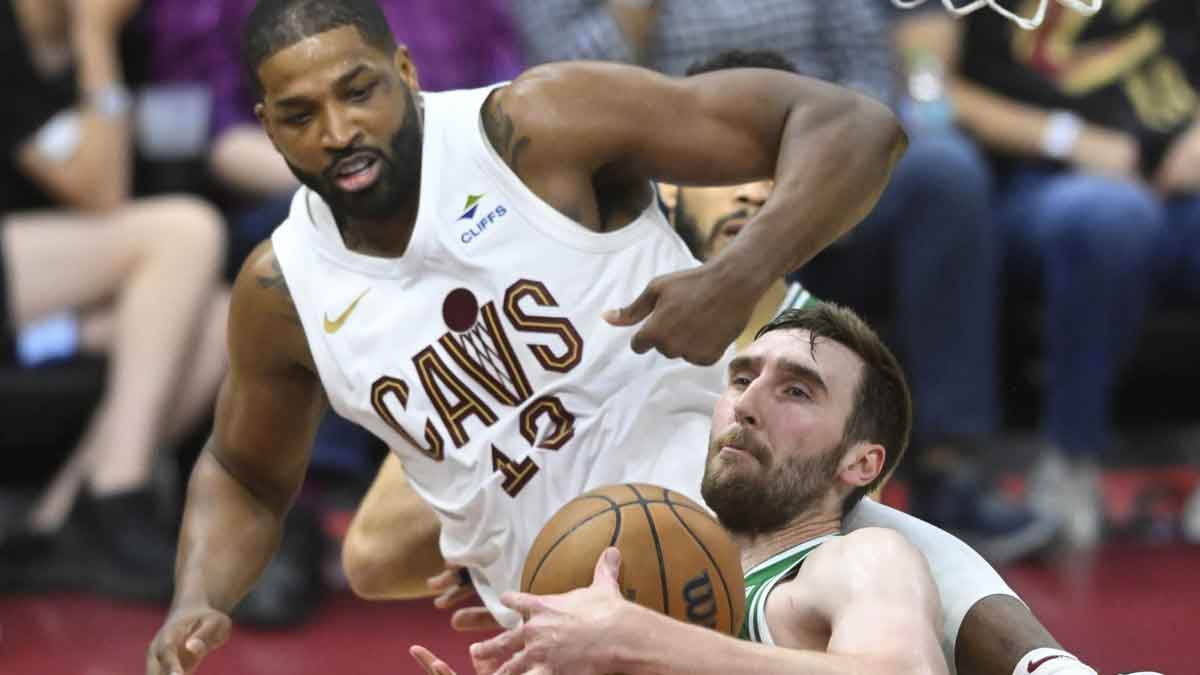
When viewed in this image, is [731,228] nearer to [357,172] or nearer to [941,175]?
[357,172]

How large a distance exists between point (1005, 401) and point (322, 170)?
12.9ft

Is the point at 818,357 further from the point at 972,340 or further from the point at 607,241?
the point at 972,340

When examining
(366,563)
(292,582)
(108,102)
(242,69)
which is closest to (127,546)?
(292,582)

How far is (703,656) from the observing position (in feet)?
9.39

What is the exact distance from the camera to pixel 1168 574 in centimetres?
586

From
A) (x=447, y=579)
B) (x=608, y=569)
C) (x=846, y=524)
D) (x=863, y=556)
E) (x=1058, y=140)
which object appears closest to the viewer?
(x=608, y=569)

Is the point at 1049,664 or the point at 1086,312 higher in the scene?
the point at 1049,664

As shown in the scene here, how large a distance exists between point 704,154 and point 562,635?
3.32 ft

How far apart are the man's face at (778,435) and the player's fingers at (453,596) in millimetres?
879

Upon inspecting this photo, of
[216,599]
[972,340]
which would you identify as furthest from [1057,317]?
[216,599]

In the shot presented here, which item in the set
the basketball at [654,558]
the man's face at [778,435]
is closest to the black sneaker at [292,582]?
the man's face at [778,435]

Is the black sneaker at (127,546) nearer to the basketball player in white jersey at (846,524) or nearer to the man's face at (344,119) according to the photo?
the basketball player in white jersey at (846,524)

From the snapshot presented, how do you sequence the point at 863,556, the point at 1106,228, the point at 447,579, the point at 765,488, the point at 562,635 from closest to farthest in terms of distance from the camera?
the point at 562,635
the point at 863,556
the point at 765,488
the point at 447,579
the point at 1106,228

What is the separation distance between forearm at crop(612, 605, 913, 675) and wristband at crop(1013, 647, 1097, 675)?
0.39 metres
